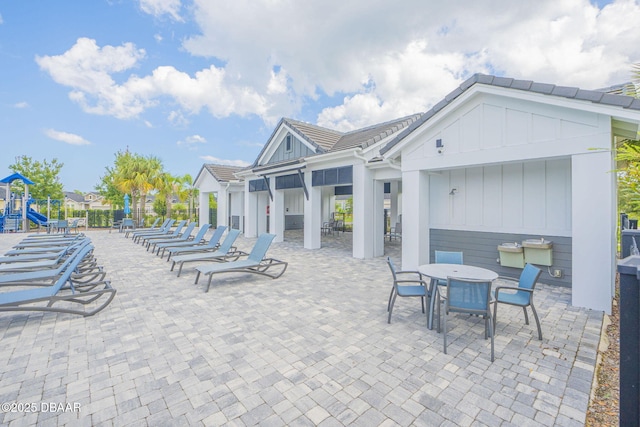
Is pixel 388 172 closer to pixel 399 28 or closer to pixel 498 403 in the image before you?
pixel 399 28

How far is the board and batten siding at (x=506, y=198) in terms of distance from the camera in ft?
22.0

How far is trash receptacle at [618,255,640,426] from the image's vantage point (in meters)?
1.97

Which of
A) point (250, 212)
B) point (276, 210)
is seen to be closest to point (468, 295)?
point (276, 210)

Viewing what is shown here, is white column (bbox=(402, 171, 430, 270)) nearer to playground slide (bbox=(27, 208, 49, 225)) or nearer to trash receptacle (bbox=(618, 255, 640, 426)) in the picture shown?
trash receptacle (bbox=(618, 255, 640, 426))

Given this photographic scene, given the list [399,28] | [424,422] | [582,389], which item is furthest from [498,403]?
[399,28]

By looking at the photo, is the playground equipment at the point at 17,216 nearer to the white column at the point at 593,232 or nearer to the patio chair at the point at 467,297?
the patio chair at the point at 467,297

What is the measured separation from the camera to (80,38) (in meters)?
14.5

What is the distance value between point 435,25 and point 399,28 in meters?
1.86

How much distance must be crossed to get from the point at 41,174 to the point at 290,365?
38.7 metres

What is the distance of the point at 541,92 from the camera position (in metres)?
5.71

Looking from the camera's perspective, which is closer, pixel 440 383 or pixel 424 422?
pixel 424 422

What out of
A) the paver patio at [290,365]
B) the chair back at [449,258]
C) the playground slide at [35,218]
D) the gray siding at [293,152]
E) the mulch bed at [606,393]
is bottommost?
the mulch bed at [606,393]

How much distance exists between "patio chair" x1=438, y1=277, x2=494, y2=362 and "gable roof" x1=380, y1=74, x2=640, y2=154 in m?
4.33

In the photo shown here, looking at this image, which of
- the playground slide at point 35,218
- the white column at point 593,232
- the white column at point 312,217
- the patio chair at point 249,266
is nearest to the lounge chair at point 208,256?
the patio chair at point 249,266
